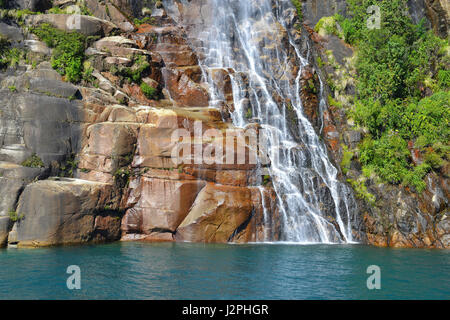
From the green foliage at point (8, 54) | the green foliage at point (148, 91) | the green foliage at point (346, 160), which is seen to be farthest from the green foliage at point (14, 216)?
the green foliage at point (346, 160)

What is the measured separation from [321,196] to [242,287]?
47.9 feet

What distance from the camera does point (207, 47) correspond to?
37.8m

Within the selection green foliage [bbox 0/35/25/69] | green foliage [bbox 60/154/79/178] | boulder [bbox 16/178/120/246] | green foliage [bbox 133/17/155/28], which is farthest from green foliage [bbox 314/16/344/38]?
boulder [bbox 16/178/120/246]

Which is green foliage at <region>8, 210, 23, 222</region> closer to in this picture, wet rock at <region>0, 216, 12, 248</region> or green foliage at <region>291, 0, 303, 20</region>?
wet rock at <region>0, 216, 12, 248</region>

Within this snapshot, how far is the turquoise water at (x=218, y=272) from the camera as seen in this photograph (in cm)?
1311

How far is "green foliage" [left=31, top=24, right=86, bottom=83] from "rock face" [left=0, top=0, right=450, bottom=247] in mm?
615

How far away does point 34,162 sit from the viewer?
73.8 feet

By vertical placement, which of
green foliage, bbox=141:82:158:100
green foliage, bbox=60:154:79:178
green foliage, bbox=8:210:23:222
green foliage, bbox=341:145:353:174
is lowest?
green foliage, bbox=8:210:23:222

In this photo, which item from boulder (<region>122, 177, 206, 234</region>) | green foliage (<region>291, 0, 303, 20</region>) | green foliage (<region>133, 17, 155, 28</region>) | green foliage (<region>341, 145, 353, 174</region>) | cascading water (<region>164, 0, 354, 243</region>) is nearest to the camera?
boulder (<region>122, 177, 206, 234</region>)

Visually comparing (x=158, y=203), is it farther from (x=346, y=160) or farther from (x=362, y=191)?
(x=346, y=160)

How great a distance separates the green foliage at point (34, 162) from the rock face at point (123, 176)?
55 mm

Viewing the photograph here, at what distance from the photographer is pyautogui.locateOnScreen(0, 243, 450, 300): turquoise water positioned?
13109 mm

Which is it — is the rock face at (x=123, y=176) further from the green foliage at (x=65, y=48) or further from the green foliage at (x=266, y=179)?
the green foliage at (x=65, y=48)

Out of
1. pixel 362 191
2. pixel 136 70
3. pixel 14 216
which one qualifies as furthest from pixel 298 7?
pixel 14 216
